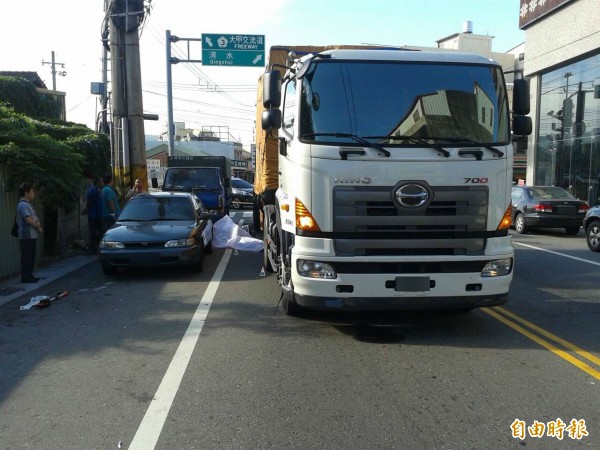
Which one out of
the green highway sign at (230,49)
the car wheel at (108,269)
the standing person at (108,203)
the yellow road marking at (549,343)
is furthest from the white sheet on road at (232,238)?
the green highway sign at (230,49)

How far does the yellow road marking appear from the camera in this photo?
17.4 ft

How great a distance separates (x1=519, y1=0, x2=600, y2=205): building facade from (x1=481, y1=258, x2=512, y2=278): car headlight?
1919cm

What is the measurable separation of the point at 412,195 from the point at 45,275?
7.62m

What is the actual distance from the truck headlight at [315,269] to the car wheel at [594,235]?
10.2m

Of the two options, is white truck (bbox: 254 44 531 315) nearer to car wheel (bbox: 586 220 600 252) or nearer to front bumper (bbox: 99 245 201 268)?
front bumper (bbox: 99 245 201 268)

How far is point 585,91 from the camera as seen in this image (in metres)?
23.5

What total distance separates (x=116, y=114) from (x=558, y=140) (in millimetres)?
19965


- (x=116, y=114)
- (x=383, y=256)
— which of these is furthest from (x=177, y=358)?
(x=116, y=114)

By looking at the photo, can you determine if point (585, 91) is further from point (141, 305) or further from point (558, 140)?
point (141, 305)

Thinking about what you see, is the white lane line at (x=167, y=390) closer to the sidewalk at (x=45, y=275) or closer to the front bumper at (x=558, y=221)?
the sidewalk at (x=45, y=275)

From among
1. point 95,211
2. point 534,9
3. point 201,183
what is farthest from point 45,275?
point 534,9

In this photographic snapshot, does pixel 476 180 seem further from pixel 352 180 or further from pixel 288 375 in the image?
pixel 288 375

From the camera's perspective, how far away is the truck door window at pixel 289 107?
20.6 ft

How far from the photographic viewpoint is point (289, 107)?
6.62 metres
